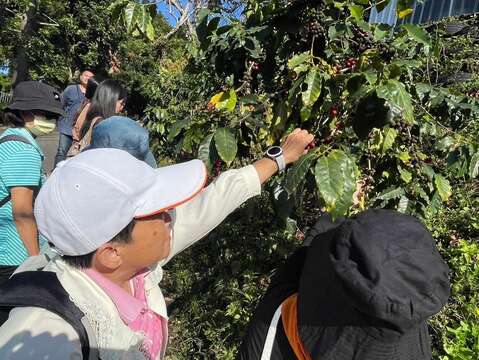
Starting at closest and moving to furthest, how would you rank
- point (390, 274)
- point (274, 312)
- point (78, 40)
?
point (390, 274)
point (274, 312)
point (78, 40)

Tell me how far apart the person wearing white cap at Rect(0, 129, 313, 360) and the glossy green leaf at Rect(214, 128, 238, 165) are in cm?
19

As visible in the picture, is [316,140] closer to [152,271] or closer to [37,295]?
[152,271]

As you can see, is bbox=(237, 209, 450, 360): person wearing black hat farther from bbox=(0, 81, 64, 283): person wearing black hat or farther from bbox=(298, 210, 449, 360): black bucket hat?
bbox=(0, 81, 64, 283): person wearing black hat

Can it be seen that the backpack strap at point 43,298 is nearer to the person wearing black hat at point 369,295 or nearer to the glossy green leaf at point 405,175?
the person wearing black hat at point 369,295

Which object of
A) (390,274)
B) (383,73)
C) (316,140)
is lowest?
(316,140)

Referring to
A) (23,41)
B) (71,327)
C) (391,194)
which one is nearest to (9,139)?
(71,327)

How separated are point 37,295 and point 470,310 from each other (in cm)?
218

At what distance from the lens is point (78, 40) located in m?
14.9

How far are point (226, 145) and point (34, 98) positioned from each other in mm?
1435

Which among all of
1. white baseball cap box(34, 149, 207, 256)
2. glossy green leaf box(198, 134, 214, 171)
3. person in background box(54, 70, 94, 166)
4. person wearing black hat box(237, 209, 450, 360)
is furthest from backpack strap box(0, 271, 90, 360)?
person in background box(54, 70, 94, 166)

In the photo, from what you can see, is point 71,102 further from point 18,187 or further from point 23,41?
point 23,41

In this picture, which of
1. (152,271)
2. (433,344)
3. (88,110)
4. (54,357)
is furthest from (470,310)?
(88,110)

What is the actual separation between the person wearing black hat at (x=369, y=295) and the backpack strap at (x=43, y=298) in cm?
48

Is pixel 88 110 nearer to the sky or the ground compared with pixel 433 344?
nearer to the sky
